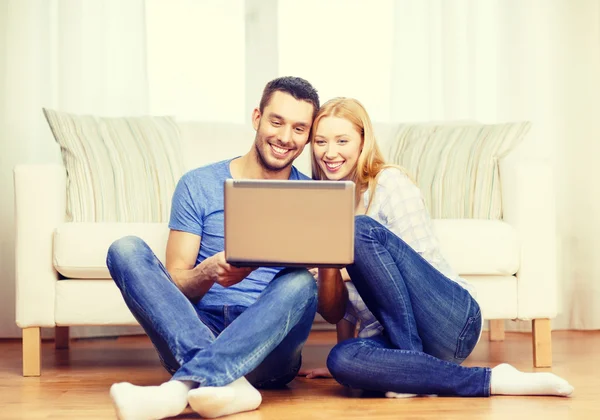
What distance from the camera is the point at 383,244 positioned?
72.3 inches

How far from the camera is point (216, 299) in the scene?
2006 mm

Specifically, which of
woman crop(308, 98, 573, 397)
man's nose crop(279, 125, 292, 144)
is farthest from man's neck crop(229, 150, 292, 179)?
woman crop(308, 98, 573, 397)

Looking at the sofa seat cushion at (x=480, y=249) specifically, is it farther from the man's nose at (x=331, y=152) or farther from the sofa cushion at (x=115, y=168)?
the sofa cushion at (x=115, y=168)

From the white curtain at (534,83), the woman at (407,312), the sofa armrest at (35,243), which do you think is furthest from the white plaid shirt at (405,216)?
the white curtain at (534,83)

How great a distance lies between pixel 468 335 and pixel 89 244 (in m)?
1.07

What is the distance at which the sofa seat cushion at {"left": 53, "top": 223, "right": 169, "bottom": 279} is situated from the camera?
2332mm

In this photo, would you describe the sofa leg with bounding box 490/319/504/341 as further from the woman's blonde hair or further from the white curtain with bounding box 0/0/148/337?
the white curtain with bounding box 0/0/148/337

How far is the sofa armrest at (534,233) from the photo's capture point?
7.95 ft

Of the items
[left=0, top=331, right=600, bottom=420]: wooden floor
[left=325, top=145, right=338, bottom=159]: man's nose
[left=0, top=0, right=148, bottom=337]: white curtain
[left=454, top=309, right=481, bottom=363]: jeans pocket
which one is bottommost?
[left=0, top=331, right=600, bottom=420]: wooden floor

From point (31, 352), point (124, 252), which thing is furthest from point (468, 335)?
point (31, 352)

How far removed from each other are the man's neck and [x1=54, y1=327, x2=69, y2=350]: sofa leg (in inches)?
45.9

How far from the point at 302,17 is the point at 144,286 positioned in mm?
2310

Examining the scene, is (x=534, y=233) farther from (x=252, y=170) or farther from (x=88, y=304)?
(x=88, y=304)

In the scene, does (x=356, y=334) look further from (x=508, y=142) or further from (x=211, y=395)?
(x=508, y=142)
